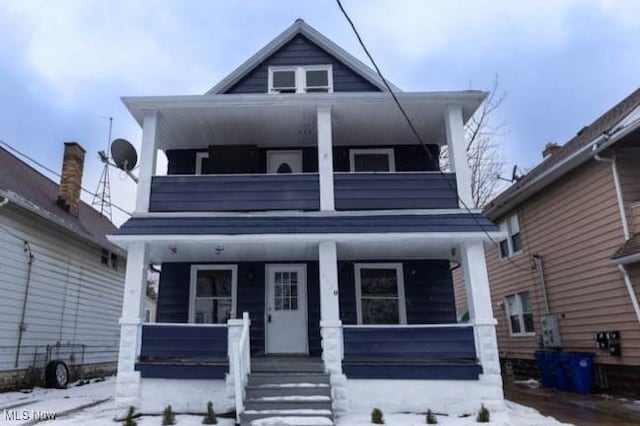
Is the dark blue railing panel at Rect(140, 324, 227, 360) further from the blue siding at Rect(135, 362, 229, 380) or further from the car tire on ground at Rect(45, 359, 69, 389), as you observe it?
the car tire on ground at Rect(45, 359, 69, 389)

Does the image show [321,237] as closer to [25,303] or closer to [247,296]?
[247,296]

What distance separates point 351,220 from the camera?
8.03 metres

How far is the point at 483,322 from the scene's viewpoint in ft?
24.3

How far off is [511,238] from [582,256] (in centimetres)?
348

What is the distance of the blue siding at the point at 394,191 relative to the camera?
830 centimetres

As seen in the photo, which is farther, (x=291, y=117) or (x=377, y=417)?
(x=291, y=117)

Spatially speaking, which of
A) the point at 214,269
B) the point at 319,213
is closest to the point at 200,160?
the point at 214,269

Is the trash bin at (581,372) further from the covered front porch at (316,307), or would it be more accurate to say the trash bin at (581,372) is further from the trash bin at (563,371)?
the covered front porch at (316,307)

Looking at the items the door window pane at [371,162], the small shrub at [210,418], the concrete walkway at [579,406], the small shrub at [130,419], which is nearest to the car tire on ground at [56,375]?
the small shrub at [130,419]

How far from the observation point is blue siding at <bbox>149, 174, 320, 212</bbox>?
325 inches

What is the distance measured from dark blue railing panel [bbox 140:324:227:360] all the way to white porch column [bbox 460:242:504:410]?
4.29m

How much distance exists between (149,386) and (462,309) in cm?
1465

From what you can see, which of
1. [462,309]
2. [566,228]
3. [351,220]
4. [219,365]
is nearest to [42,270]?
[219,365]

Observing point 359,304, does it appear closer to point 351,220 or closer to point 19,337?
point 351,220
